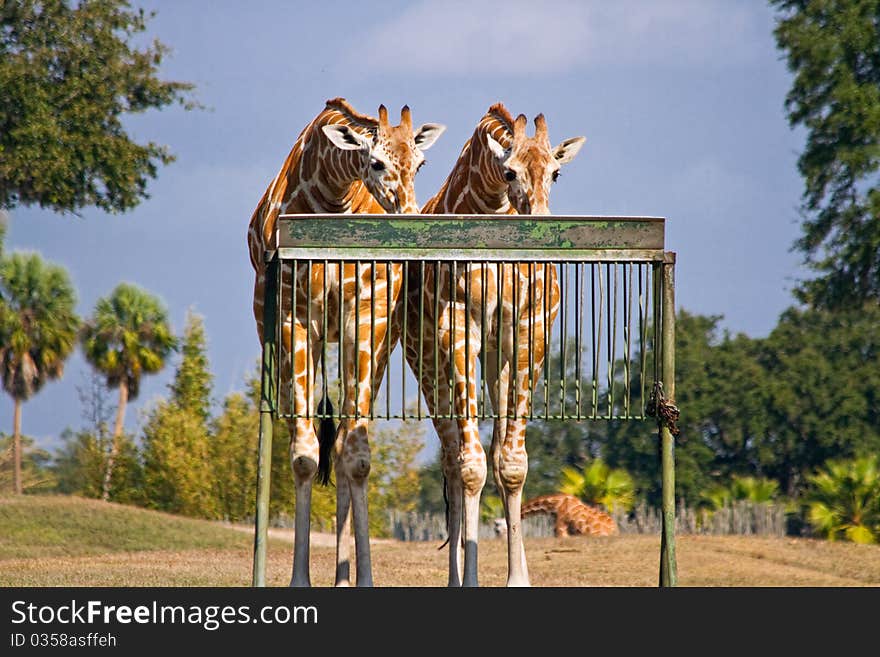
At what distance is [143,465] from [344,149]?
2988 centimetres

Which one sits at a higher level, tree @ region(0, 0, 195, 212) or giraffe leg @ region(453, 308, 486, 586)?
tree @ region(0, 0, 195, 212)

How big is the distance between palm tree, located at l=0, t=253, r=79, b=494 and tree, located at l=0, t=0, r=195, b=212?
17.6 metres

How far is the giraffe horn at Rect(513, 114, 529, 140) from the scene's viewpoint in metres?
9.21

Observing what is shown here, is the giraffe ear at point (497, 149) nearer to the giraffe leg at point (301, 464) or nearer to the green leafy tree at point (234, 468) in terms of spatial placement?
the giraffe leg at point (301, 464)

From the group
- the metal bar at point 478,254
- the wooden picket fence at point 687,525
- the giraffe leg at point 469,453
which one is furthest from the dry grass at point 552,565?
the wooden picket fence at point 687,525

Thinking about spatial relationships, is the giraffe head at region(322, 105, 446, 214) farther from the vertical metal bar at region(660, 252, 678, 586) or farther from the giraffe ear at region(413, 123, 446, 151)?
the vertical metal bar at region(660, 252, 678, 586)

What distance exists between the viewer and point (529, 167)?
9016 millimetres

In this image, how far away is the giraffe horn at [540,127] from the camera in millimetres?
9156

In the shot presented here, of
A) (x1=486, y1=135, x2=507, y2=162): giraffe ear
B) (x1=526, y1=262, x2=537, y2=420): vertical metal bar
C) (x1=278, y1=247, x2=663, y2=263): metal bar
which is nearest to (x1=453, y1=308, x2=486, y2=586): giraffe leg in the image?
(x1=526, y1=262, x2=537, y2=420): vertical metal bar

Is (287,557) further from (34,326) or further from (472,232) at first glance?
(34,326)

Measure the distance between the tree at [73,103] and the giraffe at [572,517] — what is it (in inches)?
434

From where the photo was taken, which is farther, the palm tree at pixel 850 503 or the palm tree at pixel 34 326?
the palm tree at pixel 34 326

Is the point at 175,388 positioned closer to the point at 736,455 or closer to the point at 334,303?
the point at 736,455
